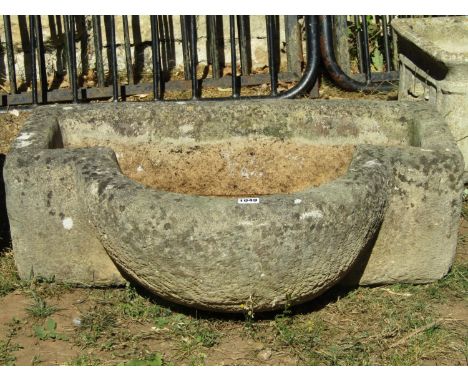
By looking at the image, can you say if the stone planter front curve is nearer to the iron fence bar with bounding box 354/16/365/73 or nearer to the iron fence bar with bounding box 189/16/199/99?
the iron fence bar with bounding box 189/16/199/99

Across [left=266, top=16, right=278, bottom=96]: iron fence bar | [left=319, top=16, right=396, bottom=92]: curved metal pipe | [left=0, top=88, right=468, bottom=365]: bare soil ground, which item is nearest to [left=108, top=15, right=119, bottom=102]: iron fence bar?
[left=266, top=16, right=278, bottom=96]: iron fence bar

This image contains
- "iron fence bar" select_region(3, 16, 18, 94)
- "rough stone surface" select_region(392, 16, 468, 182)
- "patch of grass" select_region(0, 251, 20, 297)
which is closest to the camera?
"patch of grass" select_region(0, 251, 20, 297)

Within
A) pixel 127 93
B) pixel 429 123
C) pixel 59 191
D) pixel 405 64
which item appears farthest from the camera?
pixel 127 93

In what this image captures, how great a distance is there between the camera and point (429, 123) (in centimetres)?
387

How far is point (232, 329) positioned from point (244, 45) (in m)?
2.86

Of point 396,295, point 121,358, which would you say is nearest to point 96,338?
point 121,358

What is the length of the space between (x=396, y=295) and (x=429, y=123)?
0.72 m

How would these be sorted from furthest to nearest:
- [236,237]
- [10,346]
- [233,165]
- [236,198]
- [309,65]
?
[309,65]
[233,165]
[10,346]
[236,198]
[236,237]

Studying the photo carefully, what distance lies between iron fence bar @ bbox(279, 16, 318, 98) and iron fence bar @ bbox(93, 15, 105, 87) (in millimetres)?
1095

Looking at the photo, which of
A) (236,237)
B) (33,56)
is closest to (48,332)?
(236,237)

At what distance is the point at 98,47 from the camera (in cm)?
574

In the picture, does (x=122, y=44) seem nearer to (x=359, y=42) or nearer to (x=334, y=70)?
(x=334, y=70)

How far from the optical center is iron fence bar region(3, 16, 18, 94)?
5508 millimetres

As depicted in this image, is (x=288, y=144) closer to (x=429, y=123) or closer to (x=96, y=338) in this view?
(x=429, y=123)
